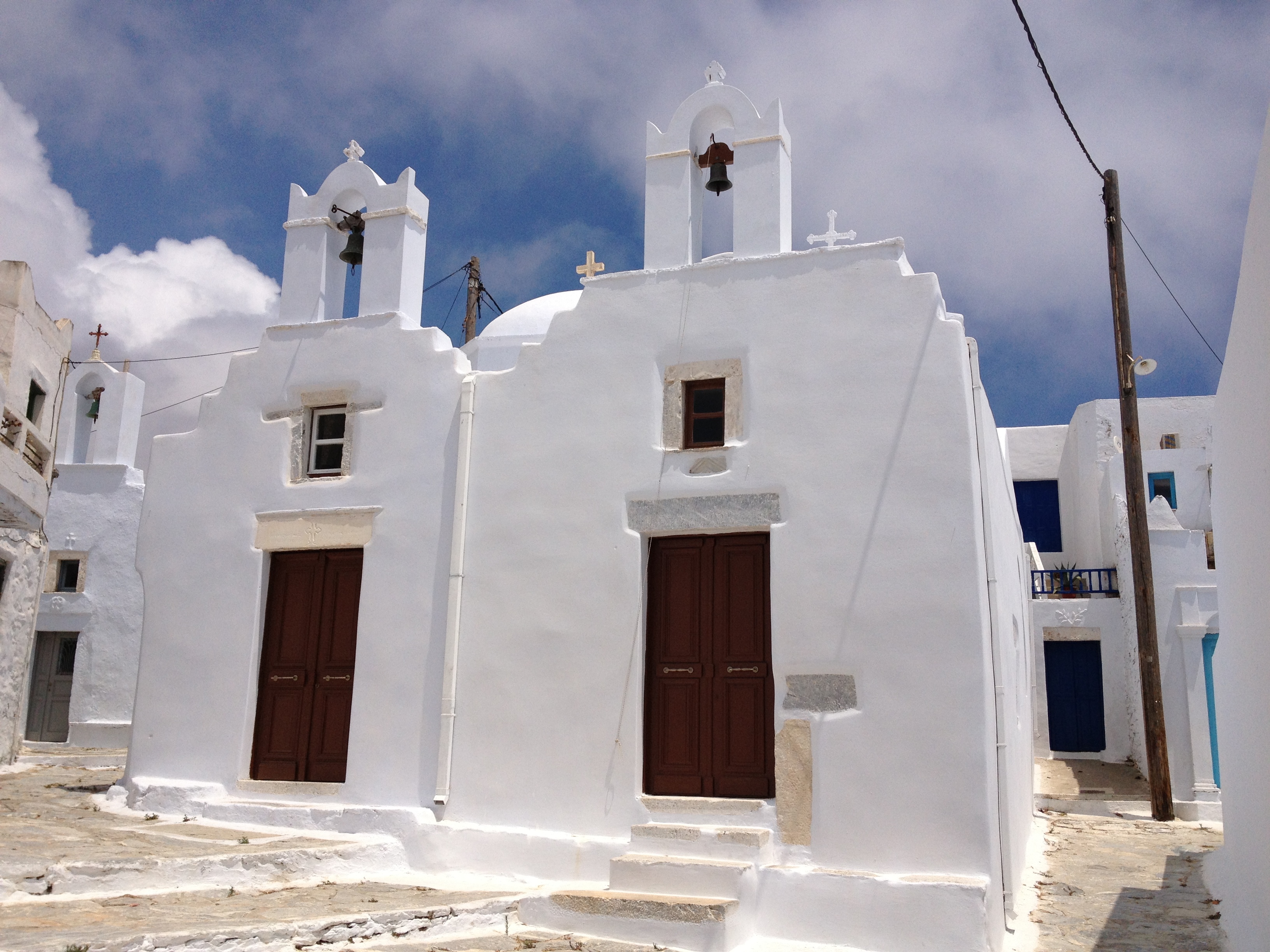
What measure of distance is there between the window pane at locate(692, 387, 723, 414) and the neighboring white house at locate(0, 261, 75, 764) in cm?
594

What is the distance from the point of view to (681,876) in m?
6.29

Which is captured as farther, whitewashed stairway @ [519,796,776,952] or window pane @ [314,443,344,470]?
window pane @ [314,443,344,470]

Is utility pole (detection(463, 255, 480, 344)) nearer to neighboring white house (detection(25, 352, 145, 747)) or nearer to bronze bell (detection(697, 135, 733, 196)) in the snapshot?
neighboring white house (detection(25, 352, 145, 747))

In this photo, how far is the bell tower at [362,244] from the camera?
8688mm

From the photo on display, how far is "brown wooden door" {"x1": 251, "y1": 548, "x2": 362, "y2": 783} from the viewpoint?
795 cm

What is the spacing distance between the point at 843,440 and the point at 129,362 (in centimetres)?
1394

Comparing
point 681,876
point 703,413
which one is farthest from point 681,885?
point 703,413

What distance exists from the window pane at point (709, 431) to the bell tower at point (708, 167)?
1.18 meters

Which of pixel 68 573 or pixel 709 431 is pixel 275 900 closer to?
pixel 709 431

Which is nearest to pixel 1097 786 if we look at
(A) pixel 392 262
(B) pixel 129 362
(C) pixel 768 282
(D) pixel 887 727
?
(D) pixel 887 727

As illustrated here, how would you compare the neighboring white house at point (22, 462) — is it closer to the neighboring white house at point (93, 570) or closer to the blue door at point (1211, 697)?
the neighboring white house at point (93, 570)

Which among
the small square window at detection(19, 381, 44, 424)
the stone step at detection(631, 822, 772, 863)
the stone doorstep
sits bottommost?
the stone doorstep

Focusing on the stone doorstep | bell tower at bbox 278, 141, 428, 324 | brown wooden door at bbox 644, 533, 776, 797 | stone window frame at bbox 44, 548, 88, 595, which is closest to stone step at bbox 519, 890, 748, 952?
the stone doorstep

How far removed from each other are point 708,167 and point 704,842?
191 inches
